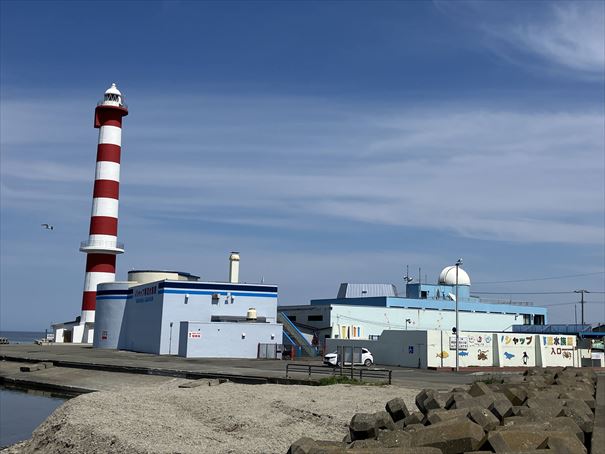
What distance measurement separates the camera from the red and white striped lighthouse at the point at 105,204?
6556 cm

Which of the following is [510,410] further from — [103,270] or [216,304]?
[103,270]

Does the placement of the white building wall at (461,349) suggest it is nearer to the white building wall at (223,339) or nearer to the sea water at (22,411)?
the white building wall at (223,339)

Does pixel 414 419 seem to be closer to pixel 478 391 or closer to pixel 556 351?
pixel 478 391

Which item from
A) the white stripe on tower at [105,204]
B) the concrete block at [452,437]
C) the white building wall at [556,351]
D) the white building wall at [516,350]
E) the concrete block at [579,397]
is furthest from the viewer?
the white stripe on tower at [105,204]

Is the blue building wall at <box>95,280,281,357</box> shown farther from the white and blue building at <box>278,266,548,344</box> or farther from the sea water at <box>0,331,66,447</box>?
the sea water at <box>0,331,66,447</box>

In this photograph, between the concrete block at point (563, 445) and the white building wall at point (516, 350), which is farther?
the white building wall at point (516, 350)

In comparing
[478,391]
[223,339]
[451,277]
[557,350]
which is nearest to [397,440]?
[478,391]

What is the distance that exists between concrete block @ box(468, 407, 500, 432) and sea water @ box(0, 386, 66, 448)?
51.8ft

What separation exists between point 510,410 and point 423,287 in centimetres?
6425

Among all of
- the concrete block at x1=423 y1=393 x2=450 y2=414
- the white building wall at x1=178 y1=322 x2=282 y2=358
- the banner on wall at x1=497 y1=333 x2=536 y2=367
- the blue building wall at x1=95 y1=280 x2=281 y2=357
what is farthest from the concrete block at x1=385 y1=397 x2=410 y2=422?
the blue building wall at x1=95 y1=280 x2=281 y2=357

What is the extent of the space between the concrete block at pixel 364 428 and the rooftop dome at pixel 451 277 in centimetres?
6642

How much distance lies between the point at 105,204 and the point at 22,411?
38680mm

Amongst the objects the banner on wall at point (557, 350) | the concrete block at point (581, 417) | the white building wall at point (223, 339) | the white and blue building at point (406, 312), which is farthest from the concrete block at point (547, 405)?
the white and blue building at point (406, 312)

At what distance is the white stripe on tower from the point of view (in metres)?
65.6
